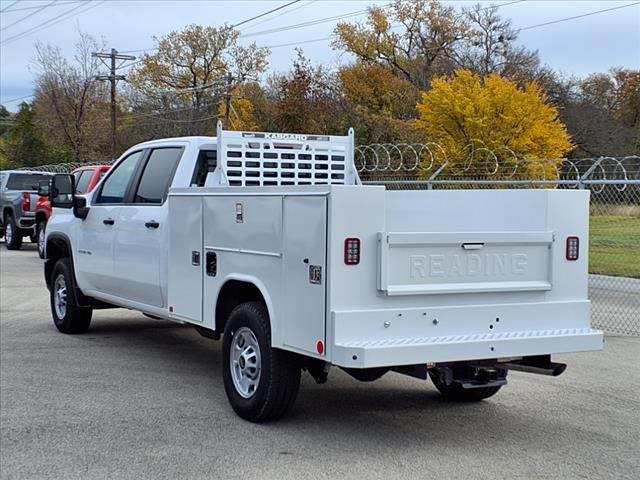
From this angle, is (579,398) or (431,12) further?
(431,12)

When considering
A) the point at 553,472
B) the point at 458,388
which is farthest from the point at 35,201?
the point at 553,472

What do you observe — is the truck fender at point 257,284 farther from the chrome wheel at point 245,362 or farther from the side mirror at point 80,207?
the side mirror at point 80,207

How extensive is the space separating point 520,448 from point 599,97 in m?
56.9

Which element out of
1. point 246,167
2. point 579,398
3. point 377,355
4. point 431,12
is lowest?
point 579,398

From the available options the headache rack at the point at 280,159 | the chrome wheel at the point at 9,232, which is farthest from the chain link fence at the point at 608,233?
the chrome wheel at the point at 9,232

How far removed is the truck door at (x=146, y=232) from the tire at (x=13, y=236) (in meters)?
16.1

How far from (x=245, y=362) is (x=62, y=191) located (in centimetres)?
423

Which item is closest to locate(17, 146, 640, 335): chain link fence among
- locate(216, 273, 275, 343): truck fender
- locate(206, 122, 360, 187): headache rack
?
locate(206, 122, 360, 187): headache rack

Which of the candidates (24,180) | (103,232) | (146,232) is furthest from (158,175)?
(24,180)

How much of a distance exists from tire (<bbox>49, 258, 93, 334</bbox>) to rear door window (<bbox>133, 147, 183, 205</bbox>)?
195cm

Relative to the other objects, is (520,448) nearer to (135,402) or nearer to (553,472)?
(553,472)

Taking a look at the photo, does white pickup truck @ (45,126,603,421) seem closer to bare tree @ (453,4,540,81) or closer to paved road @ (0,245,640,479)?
paved road @ (0,245,640,479)

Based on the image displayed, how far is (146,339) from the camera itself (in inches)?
397

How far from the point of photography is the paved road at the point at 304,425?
544 cm
